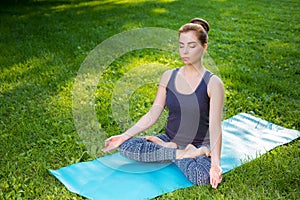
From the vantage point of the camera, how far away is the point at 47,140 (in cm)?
309

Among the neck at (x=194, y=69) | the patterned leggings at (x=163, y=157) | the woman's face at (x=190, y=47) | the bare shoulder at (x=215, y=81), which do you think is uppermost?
the woman's face at (x=190, y=47)

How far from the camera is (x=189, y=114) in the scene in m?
2.69

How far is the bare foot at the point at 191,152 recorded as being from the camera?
2.65 m

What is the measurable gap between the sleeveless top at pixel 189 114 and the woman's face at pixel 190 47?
17 cm

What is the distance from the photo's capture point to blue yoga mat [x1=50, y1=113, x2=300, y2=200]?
8.08 ft

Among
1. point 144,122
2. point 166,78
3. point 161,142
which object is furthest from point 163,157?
point 166,78

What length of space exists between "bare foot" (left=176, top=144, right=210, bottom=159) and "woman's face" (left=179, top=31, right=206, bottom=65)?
591 millimetres

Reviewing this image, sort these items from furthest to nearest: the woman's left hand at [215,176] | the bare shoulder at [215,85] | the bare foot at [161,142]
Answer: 1. the bare foot at [161,142]
2. the bare shoulder at [215,85]
3. the woman's left hand at [215,176]

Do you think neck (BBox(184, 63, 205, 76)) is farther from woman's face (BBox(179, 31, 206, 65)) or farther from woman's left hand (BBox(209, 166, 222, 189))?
woman's left hand (BBox(209, 166, 222, 189))

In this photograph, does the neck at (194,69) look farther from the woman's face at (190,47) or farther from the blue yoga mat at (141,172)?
the blue yoga mat at (141,172)

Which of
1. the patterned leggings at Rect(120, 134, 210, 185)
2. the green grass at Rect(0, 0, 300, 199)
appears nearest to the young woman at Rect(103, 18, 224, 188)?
the patterned leggings at Rect(120, 134, 210, 185)

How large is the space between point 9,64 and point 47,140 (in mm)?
2197

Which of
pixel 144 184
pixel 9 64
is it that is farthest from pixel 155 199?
pixel 9 64

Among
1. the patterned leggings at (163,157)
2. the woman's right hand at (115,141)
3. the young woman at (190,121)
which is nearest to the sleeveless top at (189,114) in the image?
the young woman at (190,121)
